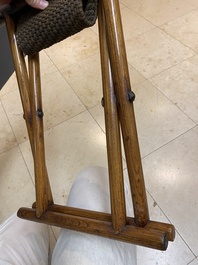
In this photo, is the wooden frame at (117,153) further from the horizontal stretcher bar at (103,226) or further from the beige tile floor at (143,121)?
the beige tile floor at (143,121)

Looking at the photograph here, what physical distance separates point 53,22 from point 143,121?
90cm

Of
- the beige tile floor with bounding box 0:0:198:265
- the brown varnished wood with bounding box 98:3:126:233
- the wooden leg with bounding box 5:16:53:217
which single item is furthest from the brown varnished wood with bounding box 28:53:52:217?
the beige tile floor with bounding box 0:0:198:265

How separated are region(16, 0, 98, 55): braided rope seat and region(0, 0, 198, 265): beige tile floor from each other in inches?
30.2

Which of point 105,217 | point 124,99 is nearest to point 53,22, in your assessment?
point 124,99

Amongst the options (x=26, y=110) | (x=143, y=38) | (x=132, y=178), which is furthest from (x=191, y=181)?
(x=143, y=38)

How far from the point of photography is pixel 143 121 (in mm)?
1224

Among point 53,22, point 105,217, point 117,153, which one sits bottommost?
point 105,217

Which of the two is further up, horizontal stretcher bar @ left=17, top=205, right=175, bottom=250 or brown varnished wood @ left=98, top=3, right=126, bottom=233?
brown varnished wood @ left=98, top=3, right=126, bottom=233

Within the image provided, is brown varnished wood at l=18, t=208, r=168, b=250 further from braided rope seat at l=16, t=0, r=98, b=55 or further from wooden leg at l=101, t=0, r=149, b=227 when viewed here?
braided rope seat at l=16, t=0, r=98, b=55

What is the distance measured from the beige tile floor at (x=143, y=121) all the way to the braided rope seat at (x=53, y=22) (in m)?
0.77

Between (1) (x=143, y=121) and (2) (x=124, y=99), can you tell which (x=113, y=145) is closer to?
(2) (x=124, y=99)

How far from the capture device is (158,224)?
0.40 m

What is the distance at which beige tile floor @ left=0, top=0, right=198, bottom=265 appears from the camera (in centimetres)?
95

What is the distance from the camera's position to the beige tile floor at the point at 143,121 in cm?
95
